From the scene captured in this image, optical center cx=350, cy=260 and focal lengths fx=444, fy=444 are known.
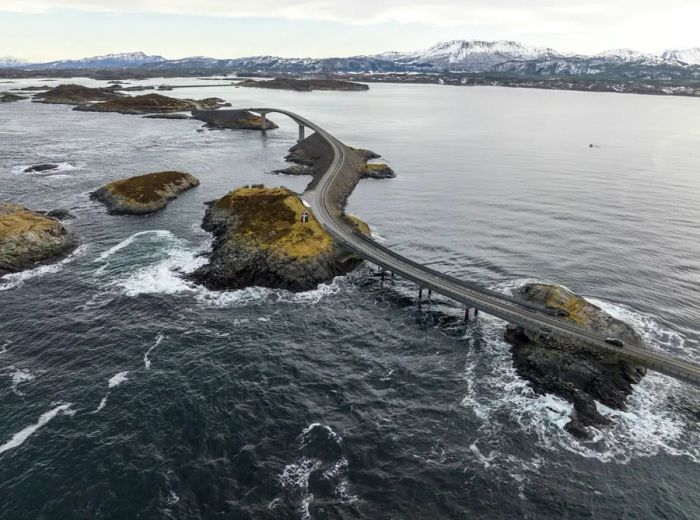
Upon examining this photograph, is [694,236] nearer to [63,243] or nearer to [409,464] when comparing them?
[409,464]

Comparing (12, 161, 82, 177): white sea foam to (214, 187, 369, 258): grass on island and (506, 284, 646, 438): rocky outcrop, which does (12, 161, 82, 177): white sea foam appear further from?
(506, 284, 646, 438): rocky outcrop

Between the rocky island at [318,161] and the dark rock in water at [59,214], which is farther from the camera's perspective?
the rocky island at [318,161]

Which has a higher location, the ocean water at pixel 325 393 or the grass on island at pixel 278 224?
the grass on island at pixel 278 224

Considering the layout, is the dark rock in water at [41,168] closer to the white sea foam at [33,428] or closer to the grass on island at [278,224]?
the grass on island at [278,224]

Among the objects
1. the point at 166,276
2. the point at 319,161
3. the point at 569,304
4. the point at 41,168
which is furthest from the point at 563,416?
the point at 41,168

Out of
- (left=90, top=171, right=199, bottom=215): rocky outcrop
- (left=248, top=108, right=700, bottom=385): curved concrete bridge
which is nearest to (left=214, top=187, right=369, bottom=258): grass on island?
(left=248, top=108, right=700, bottom=385): curved concrete bridge

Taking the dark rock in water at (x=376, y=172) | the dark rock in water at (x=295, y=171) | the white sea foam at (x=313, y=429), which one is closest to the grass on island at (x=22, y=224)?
the white sea foam at (x=313, y=429)

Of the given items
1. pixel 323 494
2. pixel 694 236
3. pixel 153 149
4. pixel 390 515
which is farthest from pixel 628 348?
pixel 153 149

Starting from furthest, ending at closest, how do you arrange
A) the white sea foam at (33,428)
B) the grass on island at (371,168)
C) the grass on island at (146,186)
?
the grass on island at (371,168)
the grass on island at (146,186)
the white sea foam at (33,428)
